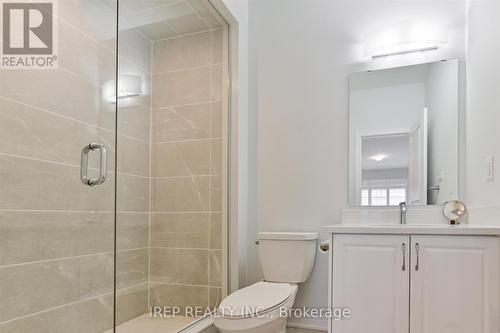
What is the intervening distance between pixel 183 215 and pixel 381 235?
49.2 inches

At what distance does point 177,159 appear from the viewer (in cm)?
250

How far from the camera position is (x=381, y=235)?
1802 millimetres

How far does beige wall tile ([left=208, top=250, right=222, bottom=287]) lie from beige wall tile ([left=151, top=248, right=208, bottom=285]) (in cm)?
3

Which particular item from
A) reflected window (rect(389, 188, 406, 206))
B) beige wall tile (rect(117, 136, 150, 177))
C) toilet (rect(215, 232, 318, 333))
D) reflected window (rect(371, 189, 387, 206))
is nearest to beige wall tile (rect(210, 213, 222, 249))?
toilet (rect(215, 232, 318, 333))

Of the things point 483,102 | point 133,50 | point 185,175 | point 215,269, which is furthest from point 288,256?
point 133,50

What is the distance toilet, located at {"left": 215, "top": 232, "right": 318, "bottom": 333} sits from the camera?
1.78 metres

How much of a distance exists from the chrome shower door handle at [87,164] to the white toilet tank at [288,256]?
1.07 meters

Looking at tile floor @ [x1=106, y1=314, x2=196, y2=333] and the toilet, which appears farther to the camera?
tile floor @ [x1=106, y1=314, x2=196, y2=333]

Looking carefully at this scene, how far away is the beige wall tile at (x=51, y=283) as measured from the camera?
A: 5.85 ft

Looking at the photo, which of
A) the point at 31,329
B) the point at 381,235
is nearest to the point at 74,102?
the point at 31,329

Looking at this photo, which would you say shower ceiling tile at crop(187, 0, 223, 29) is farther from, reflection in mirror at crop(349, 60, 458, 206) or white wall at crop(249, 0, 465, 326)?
reflection in mirror at crop(349, 60, 458, 206)

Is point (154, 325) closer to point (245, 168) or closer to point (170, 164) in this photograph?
point (170, 164)

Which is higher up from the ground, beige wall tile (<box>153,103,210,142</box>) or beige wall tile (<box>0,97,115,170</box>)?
beige wall tile (<box>153,103,210,142</box>)
